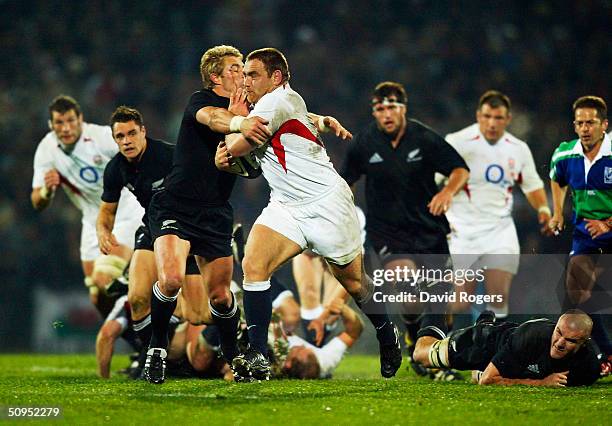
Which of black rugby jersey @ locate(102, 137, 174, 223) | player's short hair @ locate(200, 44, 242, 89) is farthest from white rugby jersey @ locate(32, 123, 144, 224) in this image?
player's short hair @ locate(200, 44, 242, 89)

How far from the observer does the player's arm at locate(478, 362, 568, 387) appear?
23.5 ft

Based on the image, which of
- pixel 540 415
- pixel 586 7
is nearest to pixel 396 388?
pixel 540 415

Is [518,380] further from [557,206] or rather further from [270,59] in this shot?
[270,59]

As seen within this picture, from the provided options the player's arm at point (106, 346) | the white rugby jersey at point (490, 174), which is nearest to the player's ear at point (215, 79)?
the player's arm at point (106, 346)

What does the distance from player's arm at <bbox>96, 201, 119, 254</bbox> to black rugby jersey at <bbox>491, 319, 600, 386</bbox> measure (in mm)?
3144

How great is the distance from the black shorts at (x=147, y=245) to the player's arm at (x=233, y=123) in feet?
4.34

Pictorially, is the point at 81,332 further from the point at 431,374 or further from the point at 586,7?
the point at 586,7

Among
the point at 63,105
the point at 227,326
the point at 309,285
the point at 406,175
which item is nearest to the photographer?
the point at 227,326

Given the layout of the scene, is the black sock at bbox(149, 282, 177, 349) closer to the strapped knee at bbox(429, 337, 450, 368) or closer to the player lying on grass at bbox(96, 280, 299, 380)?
the player lying on grass at bbox(96, 280, 299, 380)

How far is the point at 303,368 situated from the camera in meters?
8.12

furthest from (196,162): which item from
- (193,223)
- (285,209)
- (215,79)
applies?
(285,209)

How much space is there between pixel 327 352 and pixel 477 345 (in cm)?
149

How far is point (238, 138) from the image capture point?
6.39m

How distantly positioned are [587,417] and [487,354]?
198 cm
